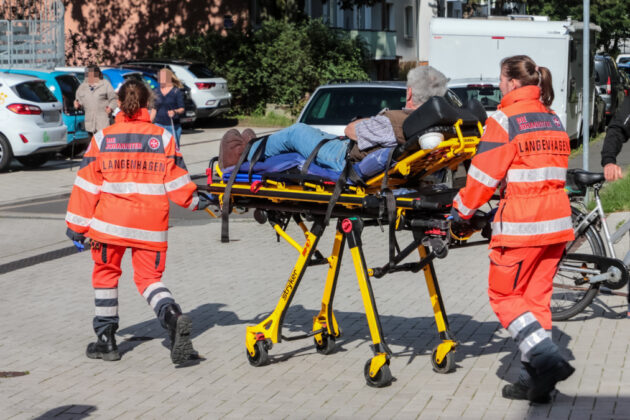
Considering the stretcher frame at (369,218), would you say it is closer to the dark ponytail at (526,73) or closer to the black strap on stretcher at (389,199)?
the black strap on stretcher at (389,199)

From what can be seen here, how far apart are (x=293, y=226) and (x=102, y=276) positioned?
5816mm

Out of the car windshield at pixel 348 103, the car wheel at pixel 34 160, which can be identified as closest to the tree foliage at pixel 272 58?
the car wheel at pixel 34 160

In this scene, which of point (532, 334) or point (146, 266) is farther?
point (146, 266)

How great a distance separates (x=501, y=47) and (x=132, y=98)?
15642 mm

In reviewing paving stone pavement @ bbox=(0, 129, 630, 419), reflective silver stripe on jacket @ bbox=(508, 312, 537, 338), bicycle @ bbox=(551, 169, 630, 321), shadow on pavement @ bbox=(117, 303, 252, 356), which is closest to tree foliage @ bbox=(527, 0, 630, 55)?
paving stone pavement @ bbox=(0, 129, 630, 419)

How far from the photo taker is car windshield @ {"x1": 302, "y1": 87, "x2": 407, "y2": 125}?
1354 centimetres

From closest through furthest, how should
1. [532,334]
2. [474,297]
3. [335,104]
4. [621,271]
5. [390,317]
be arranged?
1. [532,334]
2. [621,271]
3. [390,317]
4. [474,297]
5. [335,104]

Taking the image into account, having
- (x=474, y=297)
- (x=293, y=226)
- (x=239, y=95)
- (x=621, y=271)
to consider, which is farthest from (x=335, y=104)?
(x=239, y=95)

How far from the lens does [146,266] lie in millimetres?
6789

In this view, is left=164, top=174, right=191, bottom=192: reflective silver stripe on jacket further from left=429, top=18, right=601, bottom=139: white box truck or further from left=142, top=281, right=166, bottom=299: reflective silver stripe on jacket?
left=429, top=18, right=601, bottom=139: white box truck

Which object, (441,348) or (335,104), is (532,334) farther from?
(335,104)

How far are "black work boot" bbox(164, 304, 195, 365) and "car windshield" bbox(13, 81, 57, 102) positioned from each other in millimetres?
13054

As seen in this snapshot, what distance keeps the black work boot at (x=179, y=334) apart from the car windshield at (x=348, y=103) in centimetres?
710

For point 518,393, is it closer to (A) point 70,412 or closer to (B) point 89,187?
(A) point 70,412
